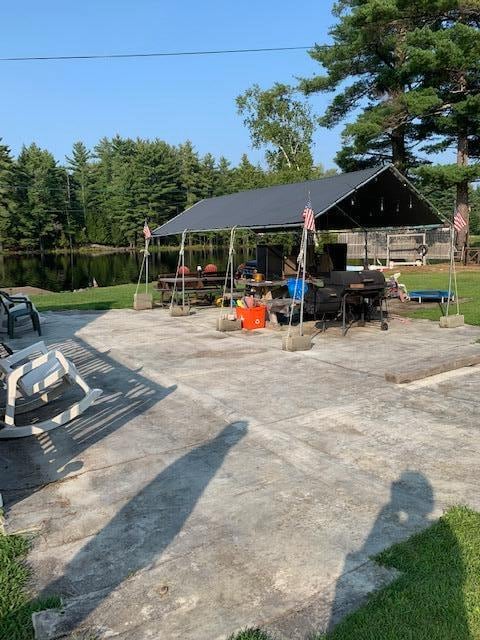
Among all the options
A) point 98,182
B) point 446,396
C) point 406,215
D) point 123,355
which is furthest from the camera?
point 98,182

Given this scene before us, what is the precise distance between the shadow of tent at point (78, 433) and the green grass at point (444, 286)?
700 centimetres

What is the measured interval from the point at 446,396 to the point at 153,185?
212 feet

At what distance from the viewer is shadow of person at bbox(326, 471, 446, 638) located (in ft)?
8.37

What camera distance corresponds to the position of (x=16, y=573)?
2785 millimetres

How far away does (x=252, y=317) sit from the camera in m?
10.4

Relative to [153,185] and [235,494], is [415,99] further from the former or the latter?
[153,185]

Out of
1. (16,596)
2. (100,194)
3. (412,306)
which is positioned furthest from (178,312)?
(100,194)

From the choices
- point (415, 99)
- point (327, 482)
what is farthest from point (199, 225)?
point (415, 99)

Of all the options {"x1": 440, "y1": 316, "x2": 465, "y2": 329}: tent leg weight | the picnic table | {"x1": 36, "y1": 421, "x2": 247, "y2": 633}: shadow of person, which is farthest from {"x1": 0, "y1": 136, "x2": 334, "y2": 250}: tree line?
{"x1": 36, "y1": 421, "x2": 247, "y2": 633}: shadow of person

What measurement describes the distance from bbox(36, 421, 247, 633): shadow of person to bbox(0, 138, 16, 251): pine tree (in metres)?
61.3

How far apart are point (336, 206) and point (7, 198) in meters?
57.0

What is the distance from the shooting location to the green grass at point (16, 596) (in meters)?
2.38

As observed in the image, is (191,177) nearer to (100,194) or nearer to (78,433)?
(100,194)

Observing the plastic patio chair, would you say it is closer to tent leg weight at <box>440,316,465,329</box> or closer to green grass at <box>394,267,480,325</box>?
tent leg weight at <box>440,316,465,329</box>
